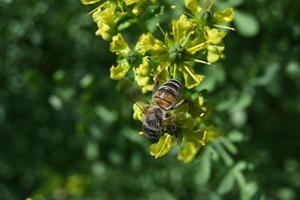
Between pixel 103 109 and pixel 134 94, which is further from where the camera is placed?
pixel 103 109

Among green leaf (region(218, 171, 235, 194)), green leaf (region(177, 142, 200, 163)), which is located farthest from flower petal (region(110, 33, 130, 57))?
green leaf (region(218, 171, 235, 194))

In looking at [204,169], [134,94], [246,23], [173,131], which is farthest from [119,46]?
[246,23]

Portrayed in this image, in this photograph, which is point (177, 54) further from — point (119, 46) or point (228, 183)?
point (228, 183)

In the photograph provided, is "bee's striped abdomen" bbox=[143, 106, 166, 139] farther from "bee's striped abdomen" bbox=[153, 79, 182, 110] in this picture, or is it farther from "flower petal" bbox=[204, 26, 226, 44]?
"flower petal" bbox=[204, 26, 226, 44]

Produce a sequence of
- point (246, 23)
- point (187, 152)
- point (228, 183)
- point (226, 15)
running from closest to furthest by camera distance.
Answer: point (226, 15) → point (187, 152) → point (228, 183) → point (246, 23)

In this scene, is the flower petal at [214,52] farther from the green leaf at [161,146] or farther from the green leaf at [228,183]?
the green leaf at [228,183]

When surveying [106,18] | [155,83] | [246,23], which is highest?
[246,23]

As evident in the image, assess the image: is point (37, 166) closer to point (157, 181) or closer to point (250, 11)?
point (157, 181)
